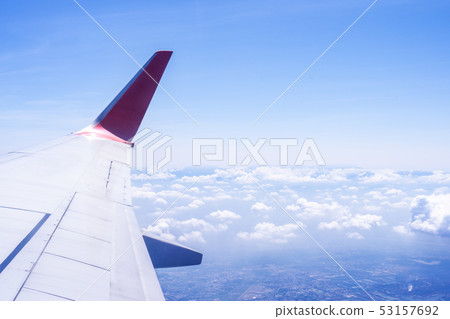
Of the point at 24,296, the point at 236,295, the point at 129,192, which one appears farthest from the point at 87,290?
the point at 236,295

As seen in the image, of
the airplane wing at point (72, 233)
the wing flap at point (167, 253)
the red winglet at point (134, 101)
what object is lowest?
the wing flap at point (167, 253)

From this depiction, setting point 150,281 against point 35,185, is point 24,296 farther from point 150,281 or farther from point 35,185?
point 35,185

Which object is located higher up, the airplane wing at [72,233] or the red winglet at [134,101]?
the red winglet at [134,101]

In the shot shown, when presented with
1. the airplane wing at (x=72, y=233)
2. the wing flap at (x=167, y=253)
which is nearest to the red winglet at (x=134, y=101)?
the airplane wing at (x=72, y=233)

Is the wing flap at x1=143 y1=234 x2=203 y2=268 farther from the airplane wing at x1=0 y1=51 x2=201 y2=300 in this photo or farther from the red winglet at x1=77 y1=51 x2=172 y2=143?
the red winglet at x1=77 y1=51 x2=172 y2=143

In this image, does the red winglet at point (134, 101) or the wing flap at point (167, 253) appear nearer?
the wing flap at point (167, 253)

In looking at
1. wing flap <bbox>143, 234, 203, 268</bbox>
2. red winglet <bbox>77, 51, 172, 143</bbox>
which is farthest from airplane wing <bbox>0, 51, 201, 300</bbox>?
red winglet <bbox>77, 51, 172, 143</bbox>

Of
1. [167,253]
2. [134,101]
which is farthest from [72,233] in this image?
[134,101]

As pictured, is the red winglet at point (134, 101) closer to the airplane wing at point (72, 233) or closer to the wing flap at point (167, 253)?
the airplane wing at point (72, 233)
